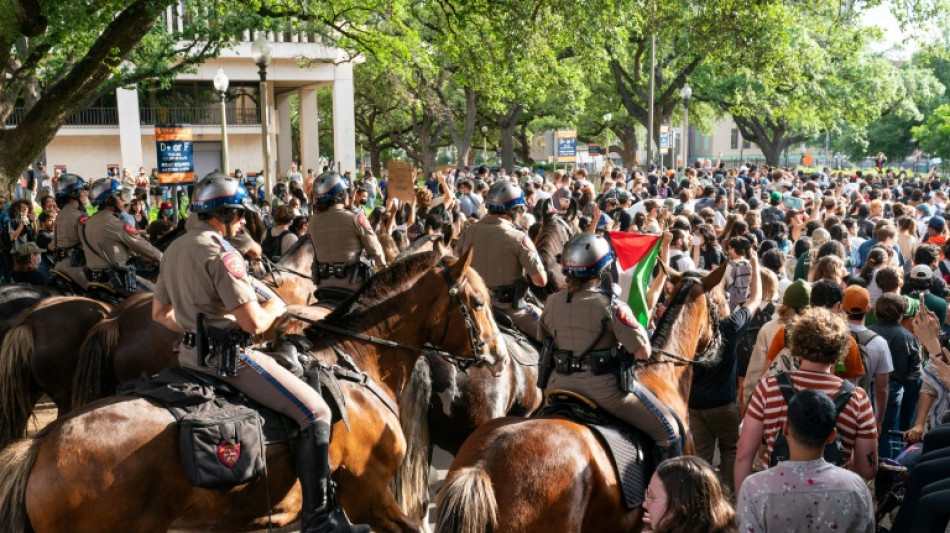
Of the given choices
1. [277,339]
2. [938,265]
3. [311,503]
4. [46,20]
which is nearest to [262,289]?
[277,339]

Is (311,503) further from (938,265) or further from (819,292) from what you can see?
(938,265)

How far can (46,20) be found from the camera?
13.5 meters

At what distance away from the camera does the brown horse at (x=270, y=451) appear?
4.79m

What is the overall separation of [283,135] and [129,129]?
8.56m

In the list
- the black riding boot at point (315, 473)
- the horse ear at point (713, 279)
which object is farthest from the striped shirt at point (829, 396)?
the black riding boot at point (315, 473)

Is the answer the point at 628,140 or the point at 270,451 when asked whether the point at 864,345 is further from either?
the point at 628,140

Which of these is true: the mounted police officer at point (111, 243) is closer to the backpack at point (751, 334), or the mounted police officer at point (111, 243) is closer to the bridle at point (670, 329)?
the bridle at point (670, 329)

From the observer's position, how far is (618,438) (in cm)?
539

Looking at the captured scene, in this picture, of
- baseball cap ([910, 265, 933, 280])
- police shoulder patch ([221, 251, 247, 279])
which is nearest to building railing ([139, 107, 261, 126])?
baseball cap ([910, 265, 933, 280])

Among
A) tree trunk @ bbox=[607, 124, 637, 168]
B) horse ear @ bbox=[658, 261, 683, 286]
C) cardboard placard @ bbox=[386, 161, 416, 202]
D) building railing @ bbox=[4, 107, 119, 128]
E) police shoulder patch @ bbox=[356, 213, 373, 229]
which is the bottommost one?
horse ear @ bbox=[658, 261, 683, 286]

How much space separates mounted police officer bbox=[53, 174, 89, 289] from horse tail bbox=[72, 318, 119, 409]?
3.10 m

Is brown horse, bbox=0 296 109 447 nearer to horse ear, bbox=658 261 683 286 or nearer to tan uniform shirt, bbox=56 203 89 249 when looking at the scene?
tan uniform shirt, bbox=56 203 89 249

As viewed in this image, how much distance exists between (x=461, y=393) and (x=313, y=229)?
10.8 ft

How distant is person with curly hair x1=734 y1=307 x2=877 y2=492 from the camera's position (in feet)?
16.5
